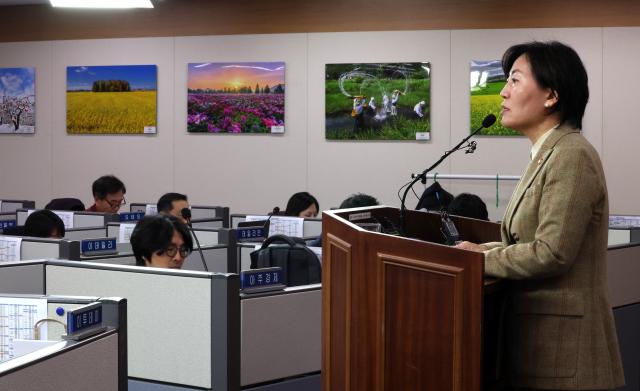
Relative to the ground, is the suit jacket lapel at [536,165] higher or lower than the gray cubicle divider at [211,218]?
higher

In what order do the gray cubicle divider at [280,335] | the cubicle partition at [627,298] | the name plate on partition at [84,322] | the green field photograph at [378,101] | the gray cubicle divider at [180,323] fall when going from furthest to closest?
the green field photograph at [378,101], the cubicle partition at [627,298], the gray cubicle divider at [280,335], the gray cubicle divider at [180,323], the name plate on partition at [84,322]

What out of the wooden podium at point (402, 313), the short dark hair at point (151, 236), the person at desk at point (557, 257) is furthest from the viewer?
the short dark hair at point (151, 236)

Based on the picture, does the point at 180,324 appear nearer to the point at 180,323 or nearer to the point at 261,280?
the point at 180,323

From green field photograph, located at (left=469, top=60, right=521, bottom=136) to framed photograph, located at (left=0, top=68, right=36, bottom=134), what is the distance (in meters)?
4.23

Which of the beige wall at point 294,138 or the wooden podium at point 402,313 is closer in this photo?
the wooden podium at point 402,313

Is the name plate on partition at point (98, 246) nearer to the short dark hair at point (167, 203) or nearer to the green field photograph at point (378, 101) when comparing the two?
the short dark hair at point (167, 203)

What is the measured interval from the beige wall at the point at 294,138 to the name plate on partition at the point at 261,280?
16.5 ft

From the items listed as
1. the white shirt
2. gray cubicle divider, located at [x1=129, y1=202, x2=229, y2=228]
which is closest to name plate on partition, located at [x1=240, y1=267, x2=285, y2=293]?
the white shirt

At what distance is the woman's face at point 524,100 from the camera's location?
1886 millimetres

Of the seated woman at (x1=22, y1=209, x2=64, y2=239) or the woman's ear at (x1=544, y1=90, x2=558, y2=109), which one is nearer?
the woman's ear at (x1=544, y1=90, x2=558, y2=109)

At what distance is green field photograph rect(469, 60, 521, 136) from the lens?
7.57 m

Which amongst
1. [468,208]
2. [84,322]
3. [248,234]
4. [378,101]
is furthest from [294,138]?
[84,322]

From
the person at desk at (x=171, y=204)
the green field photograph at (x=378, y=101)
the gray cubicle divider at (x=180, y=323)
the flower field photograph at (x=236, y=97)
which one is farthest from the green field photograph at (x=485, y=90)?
the gray cubicle divider at (x=180, y=323)

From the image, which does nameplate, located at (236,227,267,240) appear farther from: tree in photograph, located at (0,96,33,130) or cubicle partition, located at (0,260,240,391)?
tree in photograph, located at (0,96,33,130)
